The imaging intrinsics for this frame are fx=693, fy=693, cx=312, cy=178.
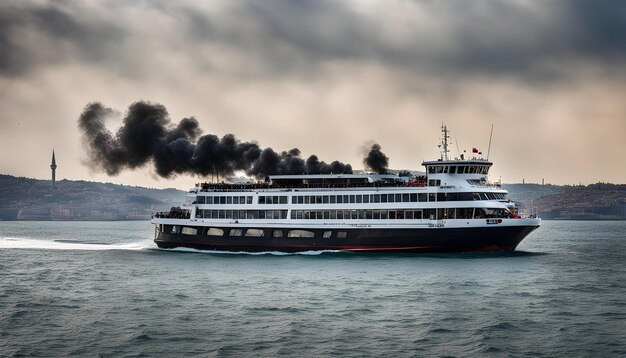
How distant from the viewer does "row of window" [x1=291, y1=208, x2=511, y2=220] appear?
2324 inches

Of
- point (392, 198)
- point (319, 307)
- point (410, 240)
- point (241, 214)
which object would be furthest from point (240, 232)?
point (319, 307)

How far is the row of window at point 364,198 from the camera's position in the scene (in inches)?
2347

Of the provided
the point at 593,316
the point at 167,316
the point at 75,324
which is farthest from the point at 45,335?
the point at 593,316

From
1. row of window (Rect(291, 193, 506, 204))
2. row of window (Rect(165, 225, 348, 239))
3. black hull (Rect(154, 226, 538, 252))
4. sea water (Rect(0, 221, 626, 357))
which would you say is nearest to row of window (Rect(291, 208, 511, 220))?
row of window (Rect(291, 193, 506, 204))

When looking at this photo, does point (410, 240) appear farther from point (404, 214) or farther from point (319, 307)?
point (319, 307)

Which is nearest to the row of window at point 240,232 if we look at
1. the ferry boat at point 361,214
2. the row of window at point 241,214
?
the ferry boat at point 361,214

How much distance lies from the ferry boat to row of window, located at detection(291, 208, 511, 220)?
0.09 m

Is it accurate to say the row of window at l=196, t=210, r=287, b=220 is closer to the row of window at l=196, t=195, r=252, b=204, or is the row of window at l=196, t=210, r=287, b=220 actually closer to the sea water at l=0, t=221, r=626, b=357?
the row of window at l=196, t=195, r=252, b=204

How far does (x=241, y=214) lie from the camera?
66.6 m

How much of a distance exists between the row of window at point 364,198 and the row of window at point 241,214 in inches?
36.4

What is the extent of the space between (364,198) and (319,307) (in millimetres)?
25379

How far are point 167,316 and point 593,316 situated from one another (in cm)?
2161

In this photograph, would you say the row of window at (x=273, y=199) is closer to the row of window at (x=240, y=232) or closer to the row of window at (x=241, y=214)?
the row of window at (x=241, y=214)

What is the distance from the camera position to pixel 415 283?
1783 inches
